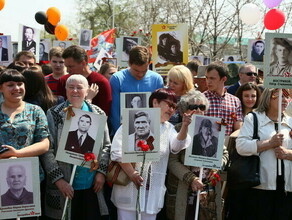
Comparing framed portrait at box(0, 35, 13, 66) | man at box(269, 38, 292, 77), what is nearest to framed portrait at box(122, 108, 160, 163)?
man at box(269, 38, 292, 77)

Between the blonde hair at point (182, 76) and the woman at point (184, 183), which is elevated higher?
the blonde hair at point (182, 76)

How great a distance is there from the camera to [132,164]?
4492 mm

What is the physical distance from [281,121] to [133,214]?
5.98ft

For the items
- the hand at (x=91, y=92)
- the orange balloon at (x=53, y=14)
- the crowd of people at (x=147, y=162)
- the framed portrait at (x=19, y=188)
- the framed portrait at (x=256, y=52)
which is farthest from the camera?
the orange balloon at (x=53, y=14)

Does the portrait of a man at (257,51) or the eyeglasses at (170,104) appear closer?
the eyeglasses at (170,104)

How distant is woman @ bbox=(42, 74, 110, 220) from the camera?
4527 millimetres

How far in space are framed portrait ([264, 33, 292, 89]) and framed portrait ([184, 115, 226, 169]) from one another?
2.35ft

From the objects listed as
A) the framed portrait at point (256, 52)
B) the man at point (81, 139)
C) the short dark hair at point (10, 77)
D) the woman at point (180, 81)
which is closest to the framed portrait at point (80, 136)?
the man at point (81, 139)

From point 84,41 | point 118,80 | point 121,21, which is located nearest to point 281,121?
point 118,80

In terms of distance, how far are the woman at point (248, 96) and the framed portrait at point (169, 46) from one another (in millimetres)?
1184

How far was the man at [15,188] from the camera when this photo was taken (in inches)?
156

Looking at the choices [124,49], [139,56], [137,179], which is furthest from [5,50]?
[137,179]

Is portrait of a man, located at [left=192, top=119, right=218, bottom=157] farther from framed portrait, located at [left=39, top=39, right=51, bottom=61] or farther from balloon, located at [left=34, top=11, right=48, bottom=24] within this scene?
balloon, located at [left=34, top=11, right=48, bottom=24]

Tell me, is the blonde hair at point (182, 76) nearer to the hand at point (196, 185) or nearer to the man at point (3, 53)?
the hand at point (196, 185)
